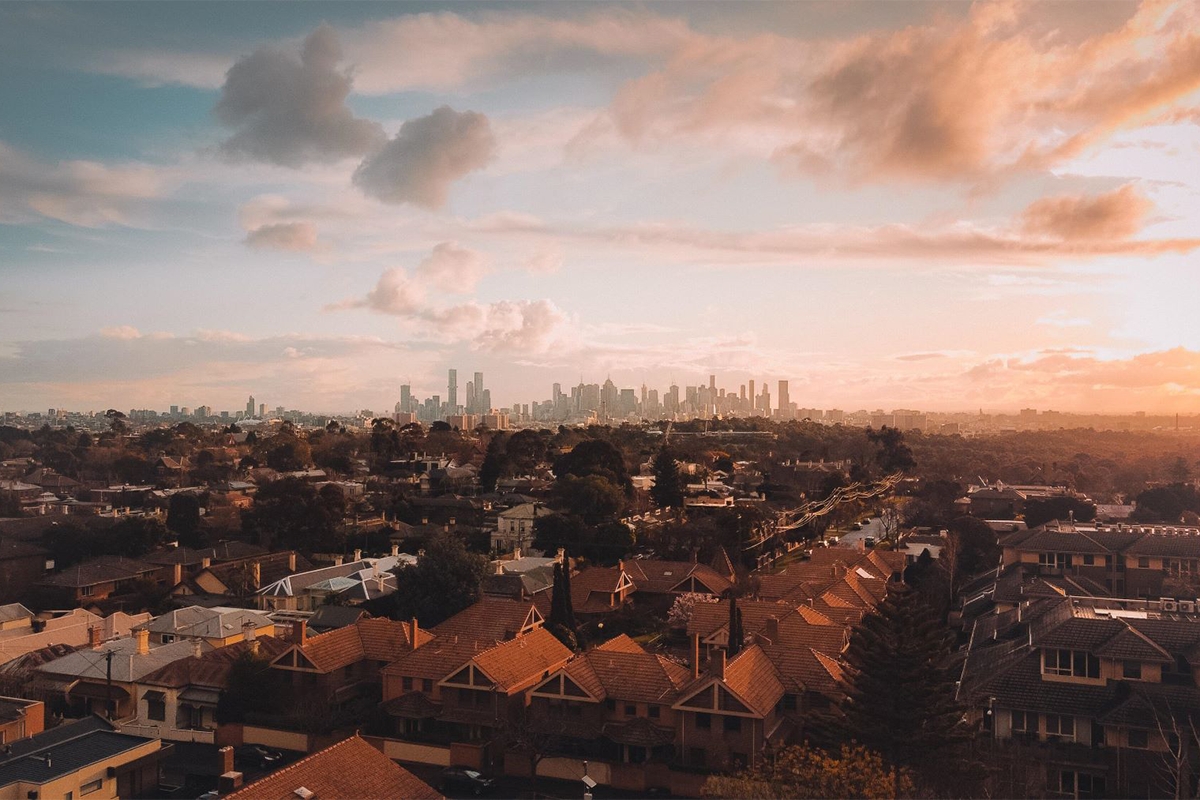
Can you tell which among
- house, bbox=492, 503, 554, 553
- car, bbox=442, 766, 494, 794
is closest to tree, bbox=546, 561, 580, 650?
car, bbox=442, 766, 494, 794

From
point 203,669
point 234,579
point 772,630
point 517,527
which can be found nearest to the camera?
point 203,669

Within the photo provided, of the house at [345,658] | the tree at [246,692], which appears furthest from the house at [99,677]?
the house at [345,658]

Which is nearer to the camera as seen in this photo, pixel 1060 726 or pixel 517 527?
pixel 1060 726

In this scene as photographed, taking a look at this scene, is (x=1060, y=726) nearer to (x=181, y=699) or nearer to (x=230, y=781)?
(x=230, y=781)

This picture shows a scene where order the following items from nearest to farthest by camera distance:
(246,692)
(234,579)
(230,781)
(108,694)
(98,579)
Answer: (230,781)
(246,692)
(108,694)
(98,579)
(234,579)

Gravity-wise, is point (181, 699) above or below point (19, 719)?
below

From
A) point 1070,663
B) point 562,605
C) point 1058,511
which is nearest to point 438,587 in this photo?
point 562,605
